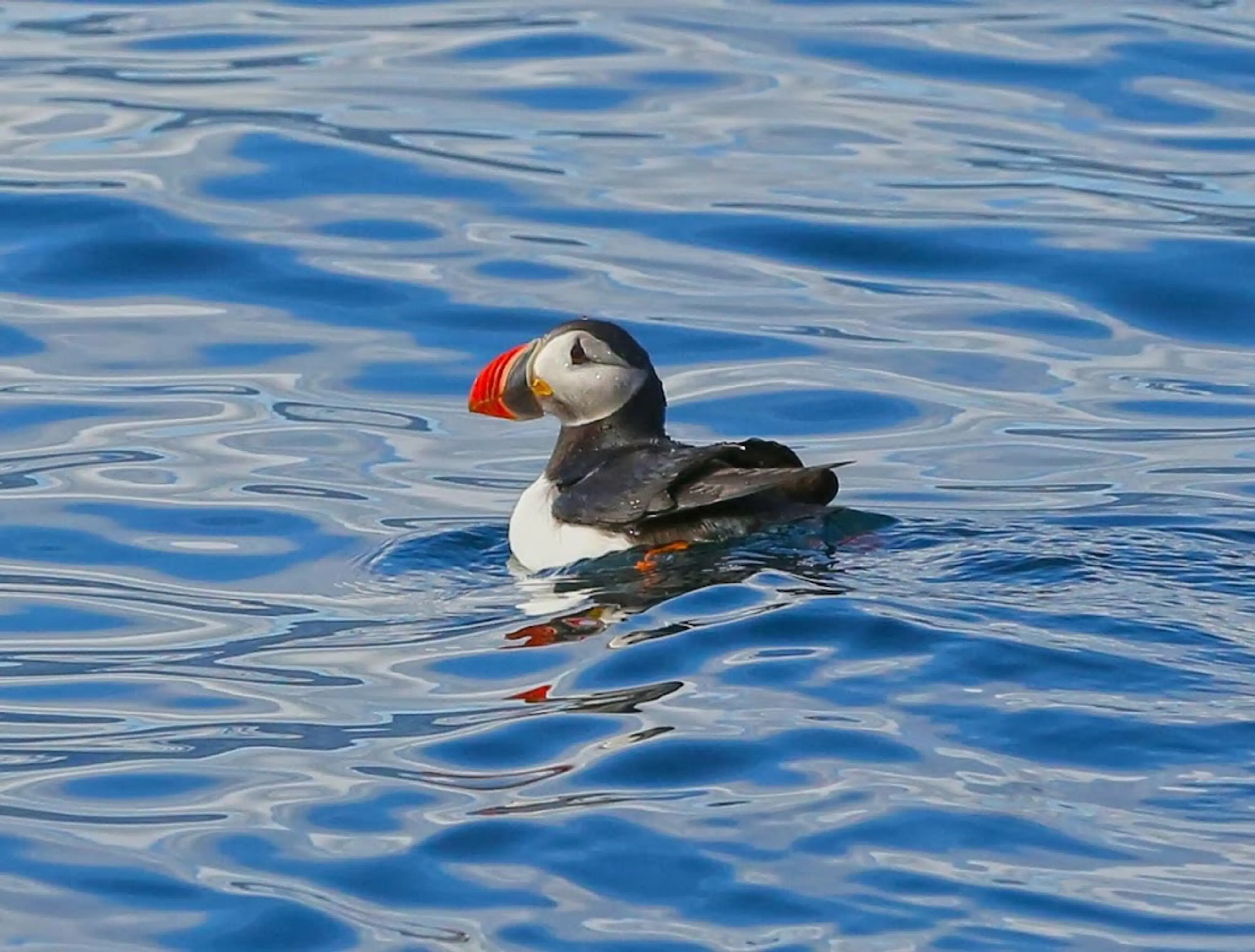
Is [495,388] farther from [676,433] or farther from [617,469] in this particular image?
[676,433]

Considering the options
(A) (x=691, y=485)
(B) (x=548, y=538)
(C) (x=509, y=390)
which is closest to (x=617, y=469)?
(B) (x=548, y=538)

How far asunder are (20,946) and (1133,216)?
8.88m

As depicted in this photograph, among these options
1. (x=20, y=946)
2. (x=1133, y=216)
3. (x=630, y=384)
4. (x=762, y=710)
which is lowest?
(x=20, y=946)

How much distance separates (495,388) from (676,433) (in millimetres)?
1934

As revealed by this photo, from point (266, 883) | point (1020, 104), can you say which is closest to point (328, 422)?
point (266, 883)

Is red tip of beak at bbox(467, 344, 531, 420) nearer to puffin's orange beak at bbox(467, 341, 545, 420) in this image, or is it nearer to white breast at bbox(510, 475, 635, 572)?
puffin's orange beak at bbox(467, 341, 545, 420)

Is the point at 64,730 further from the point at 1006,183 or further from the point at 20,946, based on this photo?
the point at 1006,183

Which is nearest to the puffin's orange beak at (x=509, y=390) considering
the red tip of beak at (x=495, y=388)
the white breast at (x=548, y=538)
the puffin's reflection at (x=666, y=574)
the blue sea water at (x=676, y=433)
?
the red tip of beak at (x=495, y=388)

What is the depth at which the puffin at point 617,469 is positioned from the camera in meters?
7.23

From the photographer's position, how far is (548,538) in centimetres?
754

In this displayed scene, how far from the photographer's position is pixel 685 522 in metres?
7.34

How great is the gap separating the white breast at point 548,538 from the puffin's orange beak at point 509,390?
312 mm

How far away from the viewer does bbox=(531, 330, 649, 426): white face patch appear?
7906 mm

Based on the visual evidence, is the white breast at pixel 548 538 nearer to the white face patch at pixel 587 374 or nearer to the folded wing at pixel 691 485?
the folded wing at pixel 691 485
